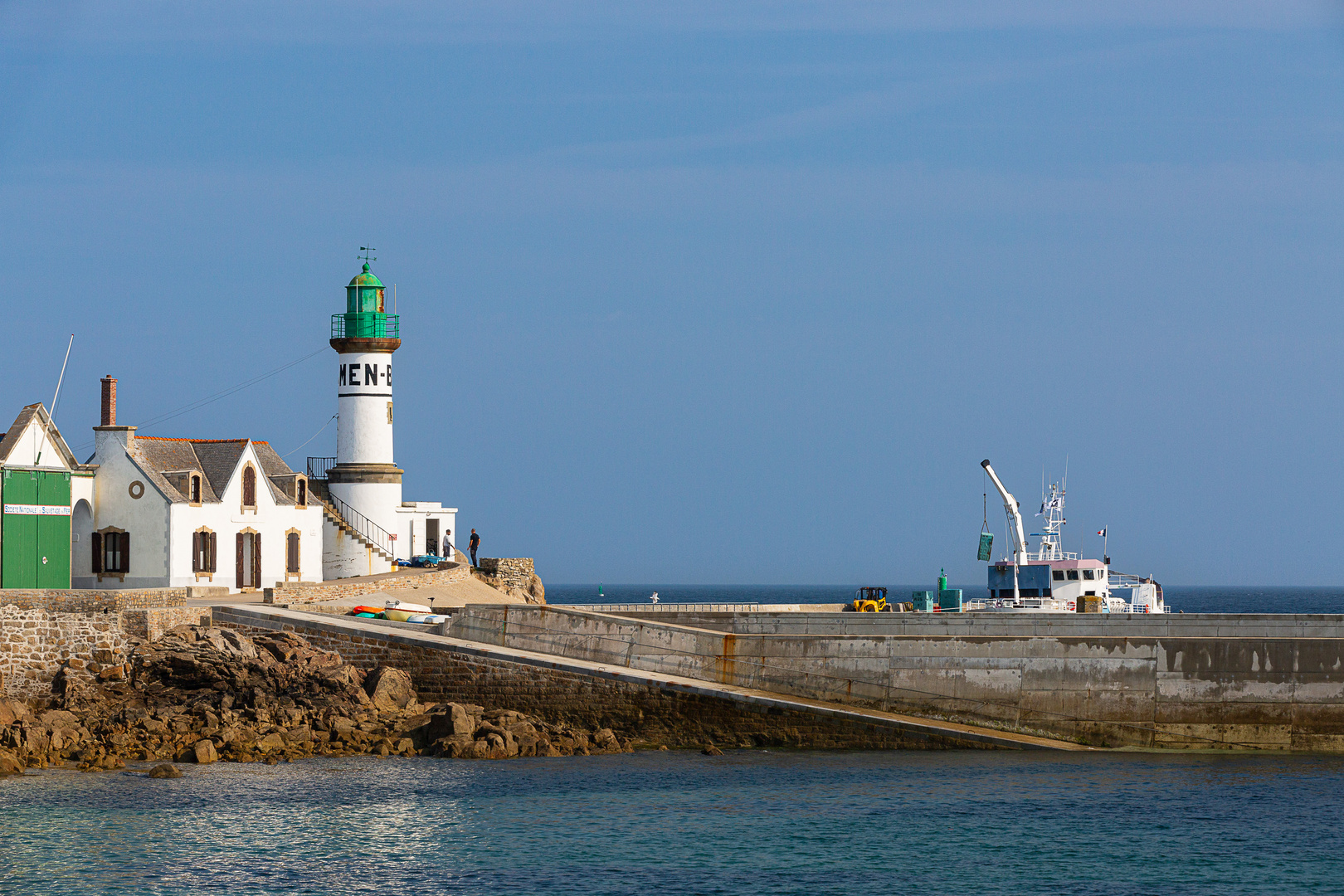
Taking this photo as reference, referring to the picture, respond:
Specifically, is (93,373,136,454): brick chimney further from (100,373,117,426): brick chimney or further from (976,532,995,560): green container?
(976,532,995,560): green container

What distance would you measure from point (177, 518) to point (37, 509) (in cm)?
368

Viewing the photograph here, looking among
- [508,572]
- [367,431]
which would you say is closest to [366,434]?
[367,431]

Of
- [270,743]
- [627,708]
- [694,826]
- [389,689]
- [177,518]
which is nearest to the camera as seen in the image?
[694,826]

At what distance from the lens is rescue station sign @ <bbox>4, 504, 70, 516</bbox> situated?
3575 centimetres

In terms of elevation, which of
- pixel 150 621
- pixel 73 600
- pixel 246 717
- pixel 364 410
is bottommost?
pixel 246 717

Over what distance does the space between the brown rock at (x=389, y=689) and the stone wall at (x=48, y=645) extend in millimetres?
5506

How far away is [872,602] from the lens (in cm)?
4469

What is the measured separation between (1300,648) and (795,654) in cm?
931

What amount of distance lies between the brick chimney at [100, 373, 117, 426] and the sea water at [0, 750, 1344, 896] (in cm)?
1720

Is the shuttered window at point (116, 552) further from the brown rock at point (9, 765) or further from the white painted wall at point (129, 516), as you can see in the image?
the brown rock at point (9, 765)

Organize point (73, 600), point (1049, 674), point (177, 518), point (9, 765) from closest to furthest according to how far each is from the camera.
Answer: point (9, 765), point (1049, 674), point (73, 600), point (177, 518)

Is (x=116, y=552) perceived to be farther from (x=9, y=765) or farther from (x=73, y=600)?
(x=9, y=765)

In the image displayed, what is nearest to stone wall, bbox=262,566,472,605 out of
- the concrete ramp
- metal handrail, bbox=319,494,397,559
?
metal handrail, bbox=319,494,397,559

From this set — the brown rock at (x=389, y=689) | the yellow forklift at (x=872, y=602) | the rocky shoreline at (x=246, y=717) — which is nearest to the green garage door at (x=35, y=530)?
the rocky shoreline at (x=246, y=717)
